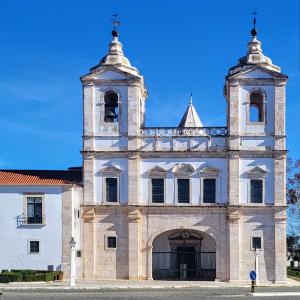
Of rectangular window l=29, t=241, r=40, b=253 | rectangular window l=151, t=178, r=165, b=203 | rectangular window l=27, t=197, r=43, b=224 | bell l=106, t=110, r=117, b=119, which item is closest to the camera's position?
rectangular window l=29, t=241, r=40, b=253

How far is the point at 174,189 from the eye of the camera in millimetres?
49094

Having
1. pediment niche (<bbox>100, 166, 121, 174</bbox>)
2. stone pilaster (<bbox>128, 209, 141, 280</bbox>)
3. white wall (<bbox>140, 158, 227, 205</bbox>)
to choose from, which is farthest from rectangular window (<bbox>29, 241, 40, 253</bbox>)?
white wall (<bbox>140, 158, 227, 205</bbox>)

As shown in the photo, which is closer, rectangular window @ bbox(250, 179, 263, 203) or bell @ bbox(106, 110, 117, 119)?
rectangular window @ bbox(250, 179, 263, 203)

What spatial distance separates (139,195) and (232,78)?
30.9 feet

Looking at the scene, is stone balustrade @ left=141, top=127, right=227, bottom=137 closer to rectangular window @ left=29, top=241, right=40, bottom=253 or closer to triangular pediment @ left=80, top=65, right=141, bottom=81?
triangular pediment @ left=80, top=65, right=141, bottom=81

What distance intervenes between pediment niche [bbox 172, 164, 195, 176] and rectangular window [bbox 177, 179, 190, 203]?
45 cm

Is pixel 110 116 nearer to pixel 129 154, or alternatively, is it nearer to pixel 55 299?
pixel 129 154

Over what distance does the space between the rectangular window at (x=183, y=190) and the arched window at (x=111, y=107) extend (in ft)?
19.0

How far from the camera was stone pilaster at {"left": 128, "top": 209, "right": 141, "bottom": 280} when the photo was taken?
48469 millimetres

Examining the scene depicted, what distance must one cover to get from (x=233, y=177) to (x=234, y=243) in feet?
13.4

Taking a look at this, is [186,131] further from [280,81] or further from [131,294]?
[131,294]

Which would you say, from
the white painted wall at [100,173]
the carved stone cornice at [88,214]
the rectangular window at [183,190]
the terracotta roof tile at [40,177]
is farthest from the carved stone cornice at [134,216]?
the terracotta roof tile at [40,177]

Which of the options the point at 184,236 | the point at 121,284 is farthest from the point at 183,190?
the point at 121,284

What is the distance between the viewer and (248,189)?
48.7m
